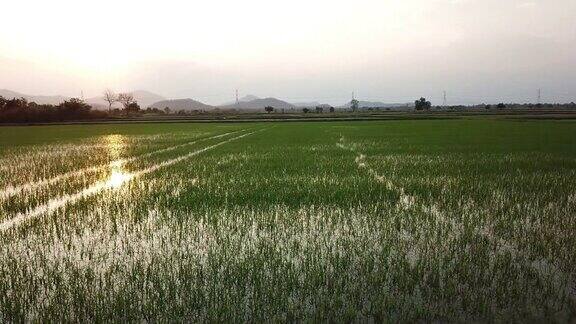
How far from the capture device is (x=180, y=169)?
1441 cm

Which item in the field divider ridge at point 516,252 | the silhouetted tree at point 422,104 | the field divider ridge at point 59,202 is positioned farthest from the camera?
the silhouetted tree at point 422,104

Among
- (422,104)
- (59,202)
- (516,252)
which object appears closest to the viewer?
(516,252)

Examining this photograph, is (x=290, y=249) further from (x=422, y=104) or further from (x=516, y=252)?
(x=422, y=104)

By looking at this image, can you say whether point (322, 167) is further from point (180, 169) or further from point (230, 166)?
point (180, 169)

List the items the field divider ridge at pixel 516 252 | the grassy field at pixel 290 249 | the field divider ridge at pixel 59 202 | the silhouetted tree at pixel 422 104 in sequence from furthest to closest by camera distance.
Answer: the silhouetted tree at pixel 422 104, the field divider ridge at pixel 59 202, the field divider ridge at pixel 516 252, the grassy field at pixel 290 249

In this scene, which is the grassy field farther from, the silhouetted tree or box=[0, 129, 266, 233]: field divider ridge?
the silhouetted tree

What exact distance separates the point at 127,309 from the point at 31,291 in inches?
41.5

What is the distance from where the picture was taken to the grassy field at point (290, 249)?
3.81 m

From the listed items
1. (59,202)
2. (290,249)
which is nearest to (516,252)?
(290,249)

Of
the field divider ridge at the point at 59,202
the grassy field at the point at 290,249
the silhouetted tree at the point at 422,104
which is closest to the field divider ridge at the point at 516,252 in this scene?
the grassy field at the point at 290,249

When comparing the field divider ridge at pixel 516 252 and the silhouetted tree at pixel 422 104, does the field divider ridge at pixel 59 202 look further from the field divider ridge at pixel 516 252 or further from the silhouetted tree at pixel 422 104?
the silhouetted tree at pixel 422 104

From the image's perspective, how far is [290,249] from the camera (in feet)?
18.0

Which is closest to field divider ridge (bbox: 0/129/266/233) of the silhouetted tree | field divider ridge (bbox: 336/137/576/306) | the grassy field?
the grassy field

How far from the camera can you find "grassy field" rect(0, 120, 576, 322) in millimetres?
3812
